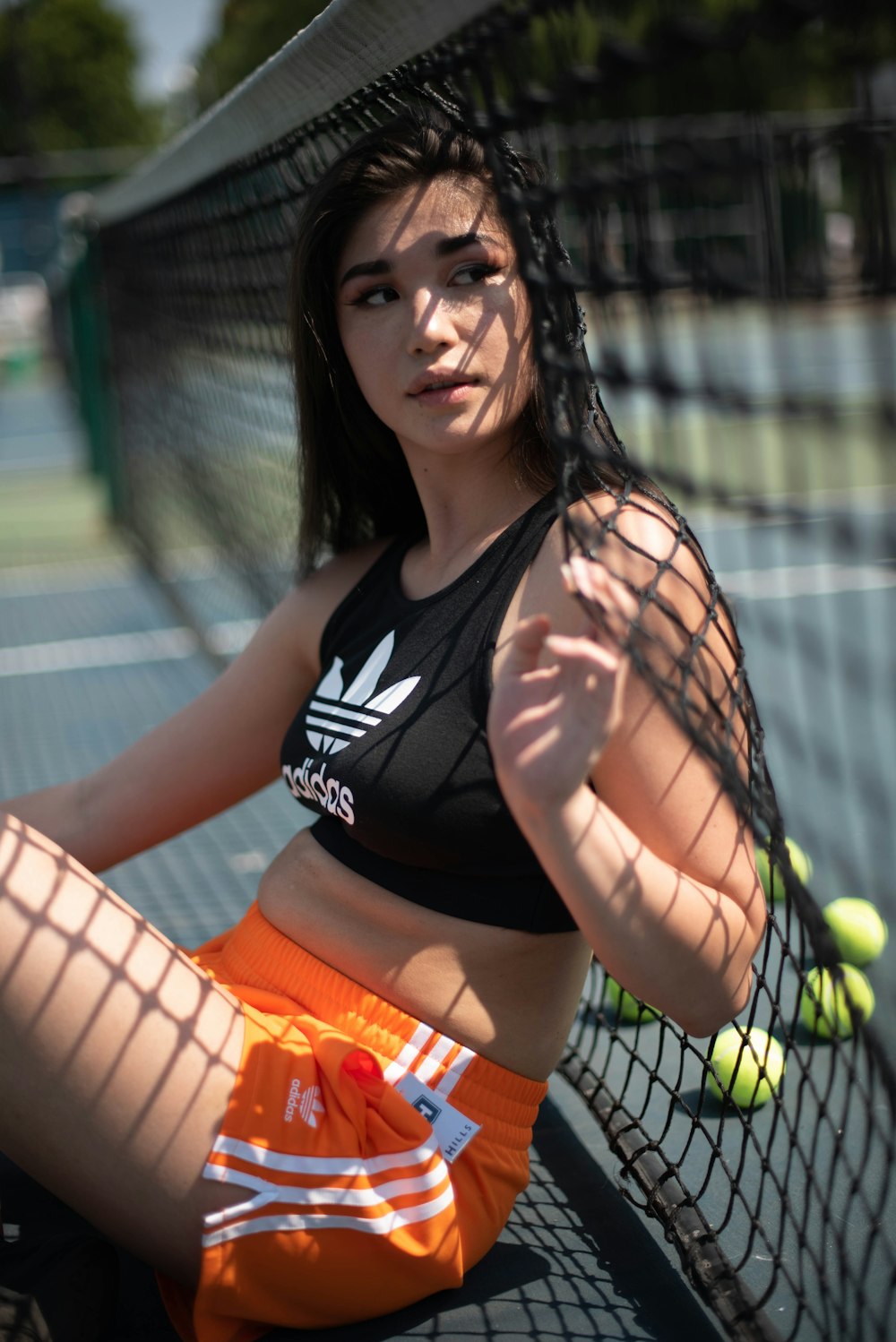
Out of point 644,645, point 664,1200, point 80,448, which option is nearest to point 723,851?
point 644,645

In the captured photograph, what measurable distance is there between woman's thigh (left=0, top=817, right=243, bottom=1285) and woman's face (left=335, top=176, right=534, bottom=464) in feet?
2.62

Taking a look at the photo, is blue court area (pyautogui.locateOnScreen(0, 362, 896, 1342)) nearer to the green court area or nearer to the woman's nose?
the green court area

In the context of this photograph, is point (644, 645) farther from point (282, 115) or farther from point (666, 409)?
point (282, 115)

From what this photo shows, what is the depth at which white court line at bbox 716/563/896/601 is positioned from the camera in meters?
6.35

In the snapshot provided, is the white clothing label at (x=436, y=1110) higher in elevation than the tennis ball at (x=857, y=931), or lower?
higher

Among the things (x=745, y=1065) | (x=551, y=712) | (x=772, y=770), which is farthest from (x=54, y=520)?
(x=551, y=712)

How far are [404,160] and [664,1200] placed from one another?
4.77 feet

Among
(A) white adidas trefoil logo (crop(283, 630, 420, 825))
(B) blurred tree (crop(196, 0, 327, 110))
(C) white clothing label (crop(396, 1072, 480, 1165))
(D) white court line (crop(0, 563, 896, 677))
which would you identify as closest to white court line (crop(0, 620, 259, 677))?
(D) white court line (crop(0, 563, 896, 677))

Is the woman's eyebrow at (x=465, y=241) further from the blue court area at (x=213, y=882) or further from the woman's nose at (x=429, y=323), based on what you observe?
the blue court area at (x=213, y=882)

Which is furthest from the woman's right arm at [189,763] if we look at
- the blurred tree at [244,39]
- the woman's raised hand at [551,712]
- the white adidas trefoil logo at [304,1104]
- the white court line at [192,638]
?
the white court line at [192,638]

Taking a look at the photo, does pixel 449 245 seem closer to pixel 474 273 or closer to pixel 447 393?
pixel 474 273

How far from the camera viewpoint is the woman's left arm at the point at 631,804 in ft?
4.59

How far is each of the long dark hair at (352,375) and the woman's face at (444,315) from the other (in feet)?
0.09

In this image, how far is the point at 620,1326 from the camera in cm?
182
